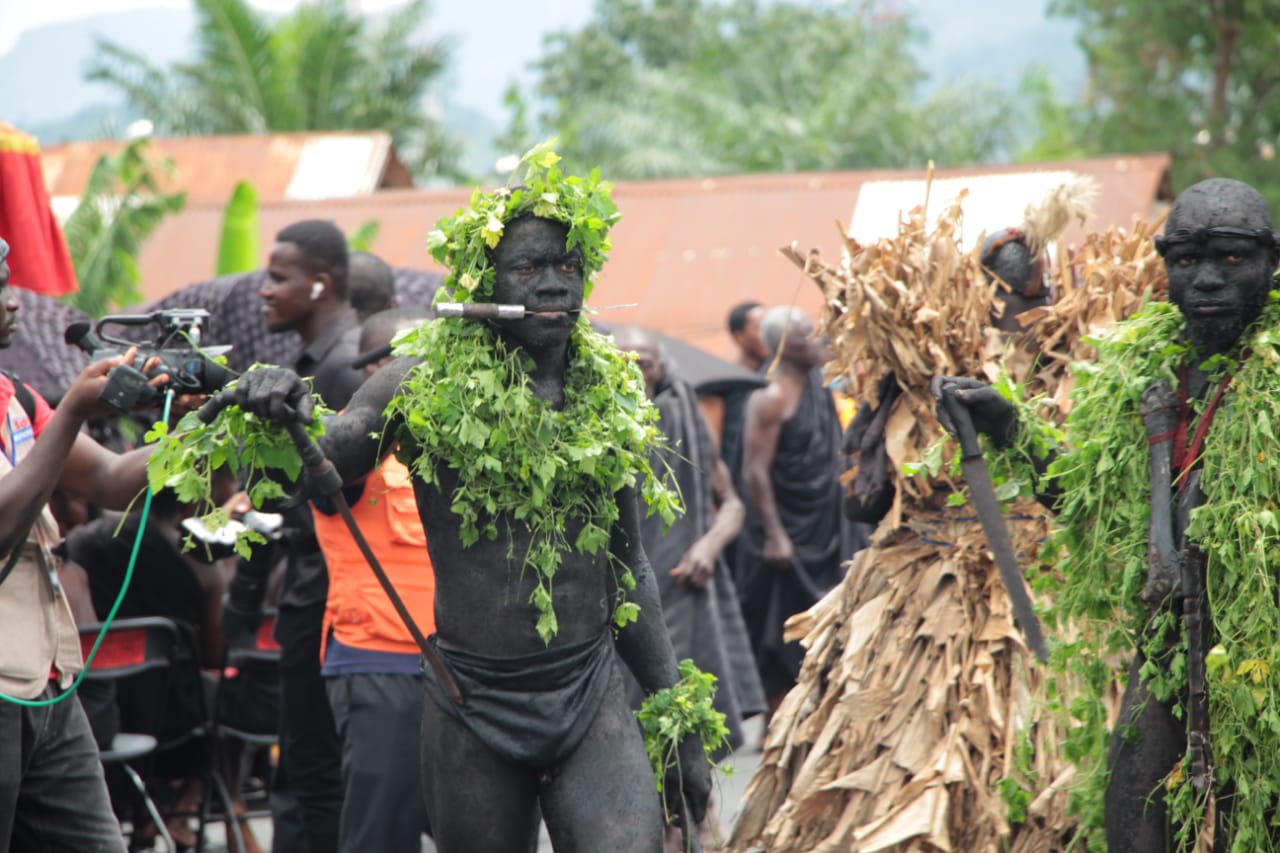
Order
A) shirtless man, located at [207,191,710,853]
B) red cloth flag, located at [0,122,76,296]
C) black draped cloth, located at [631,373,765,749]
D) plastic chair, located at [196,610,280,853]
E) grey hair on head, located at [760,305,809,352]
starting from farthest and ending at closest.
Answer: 1. grey hair on head, located at [760,305,809,352]
2. black draped cloth, located at [631,373,765,749]
3. red cloth flag, located at [0,122,76,296]
4. plastic chair, located at [196,610,280,853]
5. shirtless man, located at [207,191,710,853]

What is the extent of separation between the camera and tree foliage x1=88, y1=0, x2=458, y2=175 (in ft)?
82.4

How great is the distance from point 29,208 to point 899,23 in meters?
33.6

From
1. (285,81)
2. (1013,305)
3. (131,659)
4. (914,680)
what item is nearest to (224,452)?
(914,680)

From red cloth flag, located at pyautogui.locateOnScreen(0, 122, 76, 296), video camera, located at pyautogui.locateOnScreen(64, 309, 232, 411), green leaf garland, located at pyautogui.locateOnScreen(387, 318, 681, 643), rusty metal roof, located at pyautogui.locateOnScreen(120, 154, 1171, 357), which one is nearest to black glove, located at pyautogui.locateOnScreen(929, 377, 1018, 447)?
green leaf garland, located at pyautogui.locateOnScreen(387, 318, 681, 643)

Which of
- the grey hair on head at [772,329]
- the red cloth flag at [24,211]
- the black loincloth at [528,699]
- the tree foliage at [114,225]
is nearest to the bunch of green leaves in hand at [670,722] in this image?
the black loincloth at [528,699]

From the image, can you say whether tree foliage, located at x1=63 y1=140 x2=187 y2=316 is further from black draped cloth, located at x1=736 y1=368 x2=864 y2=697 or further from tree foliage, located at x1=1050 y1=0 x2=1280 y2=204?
tree foliage, located at x1=1050 y1=0 x2=1280 y2=204

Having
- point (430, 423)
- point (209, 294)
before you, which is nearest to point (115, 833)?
point (430, 423)

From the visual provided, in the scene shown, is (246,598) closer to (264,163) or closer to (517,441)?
(517,441)

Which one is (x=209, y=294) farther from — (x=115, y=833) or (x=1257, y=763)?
(x=1257, y=763)

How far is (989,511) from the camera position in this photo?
4664mm

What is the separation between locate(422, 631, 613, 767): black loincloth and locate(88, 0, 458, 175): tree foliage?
21685mm

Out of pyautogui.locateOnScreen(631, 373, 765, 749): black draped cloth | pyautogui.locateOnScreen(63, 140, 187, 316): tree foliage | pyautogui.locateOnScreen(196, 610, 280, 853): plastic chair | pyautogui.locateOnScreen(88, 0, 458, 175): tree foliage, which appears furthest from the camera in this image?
pyautogui.locateOnScreen(88, 0, 458, 175): tree foliage

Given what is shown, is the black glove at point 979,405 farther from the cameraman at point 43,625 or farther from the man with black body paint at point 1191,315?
the cameraman at point 43,625

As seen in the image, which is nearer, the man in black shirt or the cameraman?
the cameraman
